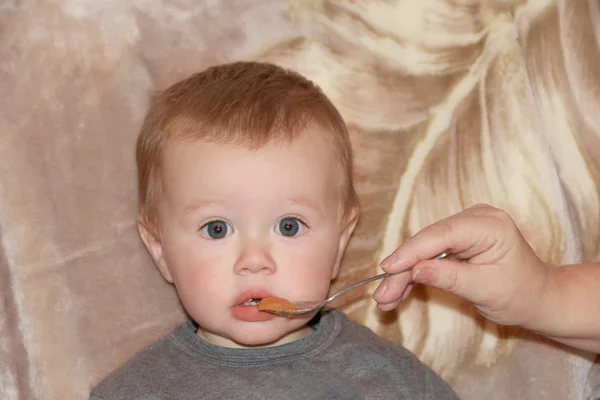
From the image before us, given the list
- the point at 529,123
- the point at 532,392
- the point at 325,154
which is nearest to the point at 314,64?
the point at 325,154

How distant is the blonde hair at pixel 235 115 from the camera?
56.2 inches

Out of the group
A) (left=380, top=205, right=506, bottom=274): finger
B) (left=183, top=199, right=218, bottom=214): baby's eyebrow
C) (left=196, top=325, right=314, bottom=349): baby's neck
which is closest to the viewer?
(left=380, top=205, right=506, bottom=274): finger

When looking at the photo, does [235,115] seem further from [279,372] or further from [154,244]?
[279,372]

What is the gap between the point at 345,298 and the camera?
1.68 metres

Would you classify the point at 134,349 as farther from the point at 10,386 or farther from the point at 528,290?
the point at 528,290

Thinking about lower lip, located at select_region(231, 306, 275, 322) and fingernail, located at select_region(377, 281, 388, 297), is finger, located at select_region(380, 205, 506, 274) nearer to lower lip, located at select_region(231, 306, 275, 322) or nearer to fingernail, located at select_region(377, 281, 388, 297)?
fingernail, located at select_region(377, 281, 388, 297)

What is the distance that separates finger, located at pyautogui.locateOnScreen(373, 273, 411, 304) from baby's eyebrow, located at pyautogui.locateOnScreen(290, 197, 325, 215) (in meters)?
0.16

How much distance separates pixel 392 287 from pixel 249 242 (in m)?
0.23

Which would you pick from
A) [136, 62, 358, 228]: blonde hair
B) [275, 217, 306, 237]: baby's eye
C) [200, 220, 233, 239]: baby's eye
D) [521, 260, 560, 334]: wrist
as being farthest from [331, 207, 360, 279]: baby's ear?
[521, 260, 560, 334]: wrist

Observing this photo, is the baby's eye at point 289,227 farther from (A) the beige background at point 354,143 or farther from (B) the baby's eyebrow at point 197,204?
(A) the beige background at point 354,143

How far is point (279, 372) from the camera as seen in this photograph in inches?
57.4

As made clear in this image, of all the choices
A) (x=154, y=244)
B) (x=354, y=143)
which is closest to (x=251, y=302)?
(x=154, y=244)

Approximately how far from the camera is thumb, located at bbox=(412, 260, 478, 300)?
1.31 meters

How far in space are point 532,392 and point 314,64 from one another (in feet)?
2.34
